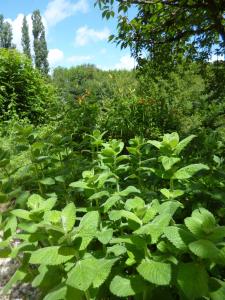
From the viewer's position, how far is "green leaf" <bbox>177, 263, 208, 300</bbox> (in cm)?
150

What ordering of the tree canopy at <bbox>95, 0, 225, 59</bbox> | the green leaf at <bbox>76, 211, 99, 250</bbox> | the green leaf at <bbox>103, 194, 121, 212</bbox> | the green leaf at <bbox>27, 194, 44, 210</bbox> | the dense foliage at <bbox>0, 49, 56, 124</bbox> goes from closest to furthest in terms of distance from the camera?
the green leaf at <bbox>76, 211, 99, 250</bbox> → the green leaf at <bbox>27, 194, 44, 210</bbox> → the green leaf at <bbox>103, 194, 121, 212</bbox> → the tree canopy at <bbox>95, 0, 225, 59</bbox> → the dense foliage at <bbox>0, 49, 56, 124</bbox>

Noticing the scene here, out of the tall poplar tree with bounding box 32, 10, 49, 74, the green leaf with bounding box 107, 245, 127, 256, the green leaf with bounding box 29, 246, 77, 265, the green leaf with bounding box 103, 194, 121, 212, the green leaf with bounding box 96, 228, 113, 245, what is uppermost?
the tall poplar tree with bounding box 32, 10, 49, 74

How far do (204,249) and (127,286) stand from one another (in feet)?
1.27

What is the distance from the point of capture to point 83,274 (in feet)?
5.09

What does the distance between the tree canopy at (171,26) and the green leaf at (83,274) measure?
373cm

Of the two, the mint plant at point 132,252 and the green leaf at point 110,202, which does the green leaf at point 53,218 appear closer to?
the mint plant at point 132,252

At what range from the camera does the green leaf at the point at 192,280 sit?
1.50m

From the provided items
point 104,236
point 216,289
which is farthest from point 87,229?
point 216,289

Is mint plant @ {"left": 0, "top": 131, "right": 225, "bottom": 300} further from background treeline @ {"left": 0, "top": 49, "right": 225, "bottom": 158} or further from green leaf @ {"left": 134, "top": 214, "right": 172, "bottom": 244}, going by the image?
background treeline @ {"left": 0, "top": 49, "right": 225, "bottom": 158}

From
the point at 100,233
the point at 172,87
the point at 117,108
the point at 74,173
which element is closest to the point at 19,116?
the point at 117,108

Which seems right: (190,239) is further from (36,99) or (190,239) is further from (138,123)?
(36,99)

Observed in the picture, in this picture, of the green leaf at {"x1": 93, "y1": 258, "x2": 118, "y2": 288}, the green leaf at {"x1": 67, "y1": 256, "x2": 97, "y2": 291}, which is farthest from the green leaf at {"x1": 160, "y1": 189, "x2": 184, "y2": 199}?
the green leaf at {"x1": 67, "y1": 256, "x2": 97, "y2": 291}

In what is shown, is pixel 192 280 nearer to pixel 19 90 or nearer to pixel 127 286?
pixel 127 286

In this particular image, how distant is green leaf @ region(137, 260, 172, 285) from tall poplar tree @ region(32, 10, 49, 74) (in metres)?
65.0
